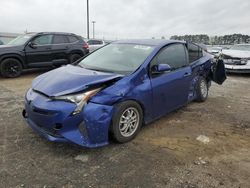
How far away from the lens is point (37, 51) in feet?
33.2

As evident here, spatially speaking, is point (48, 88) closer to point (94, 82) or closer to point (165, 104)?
point (94, 82)

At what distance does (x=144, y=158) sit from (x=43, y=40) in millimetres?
7937

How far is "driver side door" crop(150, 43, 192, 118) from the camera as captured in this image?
4664mm

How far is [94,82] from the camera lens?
3.87 meters

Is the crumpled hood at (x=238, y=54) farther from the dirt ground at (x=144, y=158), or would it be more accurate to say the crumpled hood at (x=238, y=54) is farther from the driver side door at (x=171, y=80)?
the dirt ground at (x=144, y=158)

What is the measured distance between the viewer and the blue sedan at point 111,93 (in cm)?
363

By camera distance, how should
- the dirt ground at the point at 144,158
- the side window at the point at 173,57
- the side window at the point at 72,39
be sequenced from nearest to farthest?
the dirt ground at the point at 144,158 → the side window at the point at 173,57 → the side window at the point at 72,39

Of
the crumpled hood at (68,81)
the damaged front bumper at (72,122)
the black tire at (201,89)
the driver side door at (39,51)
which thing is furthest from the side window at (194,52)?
the driver side door at (39,51)

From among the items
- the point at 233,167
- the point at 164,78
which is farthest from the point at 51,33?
the point at 233,167

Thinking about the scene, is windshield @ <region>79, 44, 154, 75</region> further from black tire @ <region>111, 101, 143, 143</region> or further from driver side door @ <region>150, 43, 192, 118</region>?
black tire @ <region>111, 101, 143, 143</region>

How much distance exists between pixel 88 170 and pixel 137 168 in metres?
0.61

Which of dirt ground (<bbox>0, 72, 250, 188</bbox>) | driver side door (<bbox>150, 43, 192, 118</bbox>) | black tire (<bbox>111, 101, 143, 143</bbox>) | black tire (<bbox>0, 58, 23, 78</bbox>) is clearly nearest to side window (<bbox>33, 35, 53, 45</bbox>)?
black tire (<bbox>0, 58, 23, 78</bbox>)

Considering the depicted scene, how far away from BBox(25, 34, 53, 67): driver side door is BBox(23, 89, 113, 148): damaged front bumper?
22.1 ft

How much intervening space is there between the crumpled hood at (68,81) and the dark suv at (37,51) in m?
5.03
